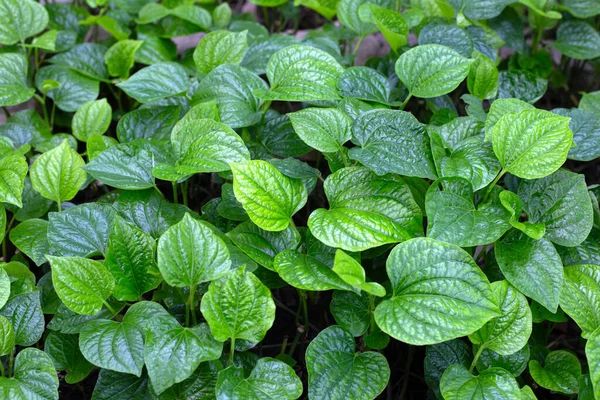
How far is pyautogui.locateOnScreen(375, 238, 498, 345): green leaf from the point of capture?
1.06 metres

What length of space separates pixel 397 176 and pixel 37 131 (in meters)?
1.09

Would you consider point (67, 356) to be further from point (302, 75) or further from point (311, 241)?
point (302, 75)

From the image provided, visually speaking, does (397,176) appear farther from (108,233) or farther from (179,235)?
(108,233)

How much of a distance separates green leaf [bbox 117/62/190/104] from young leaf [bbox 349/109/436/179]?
0.52 meters

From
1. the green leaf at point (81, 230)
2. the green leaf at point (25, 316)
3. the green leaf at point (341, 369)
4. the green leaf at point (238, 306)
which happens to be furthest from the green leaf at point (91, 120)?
the green leaf at point (341, 369)

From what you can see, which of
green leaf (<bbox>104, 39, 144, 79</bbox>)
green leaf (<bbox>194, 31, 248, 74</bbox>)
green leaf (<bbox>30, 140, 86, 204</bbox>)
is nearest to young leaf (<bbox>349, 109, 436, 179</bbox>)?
green leaf (<bbox>194, 31, 248, 74</bbox>)

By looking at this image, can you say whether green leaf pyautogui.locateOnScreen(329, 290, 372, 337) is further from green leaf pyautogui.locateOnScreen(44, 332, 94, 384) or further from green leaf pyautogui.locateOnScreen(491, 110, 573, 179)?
green leaf pyautogui.locateOnScreen(44, 332, 94, 384)

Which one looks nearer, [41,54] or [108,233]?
[108,233]

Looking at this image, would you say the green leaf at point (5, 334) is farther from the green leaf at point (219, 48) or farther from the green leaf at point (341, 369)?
the green leaf at point (219, 48)

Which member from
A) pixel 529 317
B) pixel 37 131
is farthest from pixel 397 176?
pixel 37 131

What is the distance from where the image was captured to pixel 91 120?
1690 mm

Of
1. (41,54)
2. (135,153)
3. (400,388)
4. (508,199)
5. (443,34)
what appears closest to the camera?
(508,199)

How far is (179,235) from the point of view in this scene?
1.13 metres

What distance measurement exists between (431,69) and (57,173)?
91 cm
